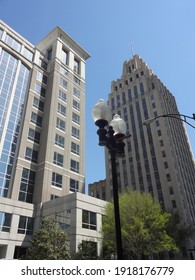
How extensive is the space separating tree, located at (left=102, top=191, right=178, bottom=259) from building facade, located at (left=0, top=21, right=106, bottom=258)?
10319mm

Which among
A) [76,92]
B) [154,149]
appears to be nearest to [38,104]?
[76,92]

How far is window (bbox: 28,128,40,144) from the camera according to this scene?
39306 mm

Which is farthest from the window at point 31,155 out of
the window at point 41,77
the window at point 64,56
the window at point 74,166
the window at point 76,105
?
the window at point 64,56

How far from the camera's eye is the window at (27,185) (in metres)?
33.9

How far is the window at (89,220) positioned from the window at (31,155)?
42.3 feet

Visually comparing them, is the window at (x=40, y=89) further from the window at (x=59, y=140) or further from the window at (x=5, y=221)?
the window at (x=5, y=221)

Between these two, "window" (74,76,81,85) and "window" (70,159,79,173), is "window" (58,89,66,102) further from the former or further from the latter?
"window" (70,159,79,173)

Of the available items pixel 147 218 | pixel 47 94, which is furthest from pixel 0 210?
pixel 47 94

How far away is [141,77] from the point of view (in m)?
93.5

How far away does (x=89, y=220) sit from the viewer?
98.3 feet

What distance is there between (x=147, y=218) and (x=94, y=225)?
23.0 feet

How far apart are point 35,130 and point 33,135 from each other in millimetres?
1143

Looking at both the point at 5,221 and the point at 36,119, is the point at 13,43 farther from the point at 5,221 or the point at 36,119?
the point at 5,221
